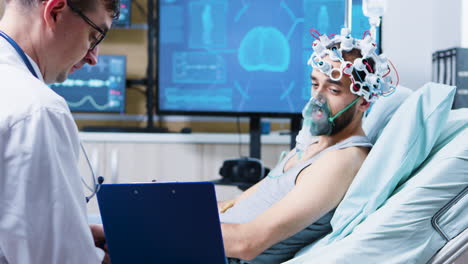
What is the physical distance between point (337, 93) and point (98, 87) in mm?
1856

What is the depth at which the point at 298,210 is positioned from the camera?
1546mm

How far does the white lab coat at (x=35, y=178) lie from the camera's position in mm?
869

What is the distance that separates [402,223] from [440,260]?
134mm

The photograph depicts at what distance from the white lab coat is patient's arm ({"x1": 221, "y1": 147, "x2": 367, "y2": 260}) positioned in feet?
2.40

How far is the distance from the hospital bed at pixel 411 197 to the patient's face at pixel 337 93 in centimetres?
20

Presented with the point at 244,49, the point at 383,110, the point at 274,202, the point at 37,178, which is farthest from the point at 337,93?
the point at 244,49

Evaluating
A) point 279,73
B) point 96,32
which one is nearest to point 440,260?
point 96,32

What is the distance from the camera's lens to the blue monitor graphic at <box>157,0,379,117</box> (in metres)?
2.92

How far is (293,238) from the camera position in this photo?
1.67 meters

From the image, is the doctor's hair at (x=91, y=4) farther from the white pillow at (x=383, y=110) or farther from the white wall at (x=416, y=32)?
the white wall at (x=416, y=32)

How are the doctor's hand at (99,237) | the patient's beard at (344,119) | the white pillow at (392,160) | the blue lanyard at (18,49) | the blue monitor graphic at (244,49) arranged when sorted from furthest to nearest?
1. the blue monitor graphic at (244,49)
2. the patient's beard at (344,119)
3. the white pillow at (392,160)
4. the doctor's hand at (99,237)
5. the blue lanyard at (18,49)

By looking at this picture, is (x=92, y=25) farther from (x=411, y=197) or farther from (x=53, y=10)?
(x=411, y=197)

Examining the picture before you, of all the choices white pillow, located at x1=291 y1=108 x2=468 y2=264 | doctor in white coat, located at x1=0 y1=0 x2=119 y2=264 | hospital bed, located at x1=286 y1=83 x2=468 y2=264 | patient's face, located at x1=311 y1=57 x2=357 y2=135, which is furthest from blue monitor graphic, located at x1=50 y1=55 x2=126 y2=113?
doctor in white coat, located at x1=0 y1=0 x2=119 y2=264

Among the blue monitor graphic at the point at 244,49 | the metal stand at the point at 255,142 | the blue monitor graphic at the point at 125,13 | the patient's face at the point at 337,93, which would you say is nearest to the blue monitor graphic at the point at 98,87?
the blue monitor graphic at the point at 125,13
